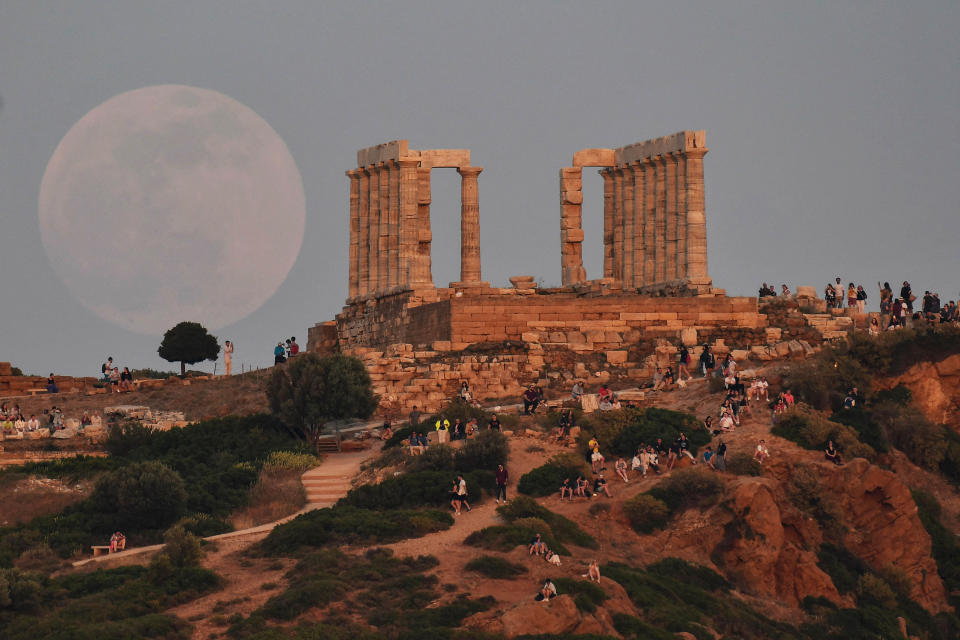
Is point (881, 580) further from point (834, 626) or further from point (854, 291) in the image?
→ point (854, 291)

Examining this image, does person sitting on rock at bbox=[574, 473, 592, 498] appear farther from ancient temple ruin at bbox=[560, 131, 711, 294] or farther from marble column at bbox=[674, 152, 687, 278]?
marble column at bbox=[674, 152, 687, 278]

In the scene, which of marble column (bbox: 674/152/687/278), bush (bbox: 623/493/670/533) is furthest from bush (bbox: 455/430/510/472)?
marble column (bbox: 674/152/687/278)

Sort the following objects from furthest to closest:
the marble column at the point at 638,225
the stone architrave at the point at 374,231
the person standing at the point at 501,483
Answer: the marble column at the point at 638,225 → the stone architrave at the point at 374,231 → the person standing at the point at 501,483

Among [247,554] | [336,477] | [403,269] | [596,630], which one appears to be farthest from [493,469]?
[403,269]

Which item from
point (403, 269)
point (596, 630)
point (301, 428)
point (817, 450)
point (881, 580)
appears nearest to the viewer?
point (596, 630)

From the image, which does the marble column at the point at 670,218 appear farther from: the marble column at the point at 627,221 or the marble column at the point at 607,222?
the marble column at the point at 607,222

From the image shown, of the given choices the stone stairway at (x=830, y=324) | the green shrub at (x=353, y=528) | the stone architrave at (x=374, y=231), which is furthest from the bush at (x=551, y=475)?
the stone architrave at (x=374, y=231)
